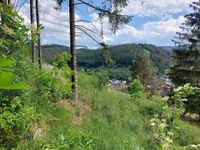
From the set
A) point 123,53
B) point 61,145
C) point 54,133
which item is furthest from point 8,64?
point 123,53

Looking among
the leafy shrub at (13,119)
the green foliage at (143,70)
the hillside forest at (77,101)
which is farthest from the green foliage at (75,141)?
the green foliage at (143,70)

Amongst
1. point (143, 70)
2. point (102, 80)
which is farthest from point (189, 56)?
point (143, 70)

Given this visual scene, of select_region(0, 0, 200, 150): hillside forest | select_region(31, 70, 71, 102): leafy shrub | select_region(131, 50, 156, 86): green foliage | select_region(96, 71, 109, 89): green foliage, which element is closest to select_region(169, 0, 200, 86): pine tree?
select_region(0, 0, 200, 150): hillside forest

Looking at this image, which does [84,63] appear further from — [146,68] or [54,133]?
[54,133]

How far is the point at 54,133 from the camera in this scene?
8008 mm

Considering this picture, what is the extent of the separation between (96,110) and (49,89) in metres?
5.83

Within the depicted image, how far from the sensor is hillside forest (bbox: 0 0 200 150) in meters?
3.77

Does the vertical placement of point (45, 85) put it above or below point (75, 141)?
above

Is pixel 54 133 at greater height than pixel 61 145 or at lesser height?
lesser

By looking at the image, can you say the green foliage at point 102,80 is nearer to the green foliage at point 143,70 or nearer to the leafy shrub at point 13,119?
the leafy shrub at point 13,119

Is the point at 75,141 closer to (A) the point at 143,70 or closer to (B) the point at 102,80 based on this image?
(B) the point at 102,80

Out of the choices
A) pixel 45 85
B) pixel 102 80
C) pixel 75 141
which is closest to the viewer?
pixel 75 141

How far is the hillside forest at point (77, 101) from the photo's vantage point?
3.77 meters

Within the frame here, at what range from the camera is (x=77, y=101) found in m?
13.4
